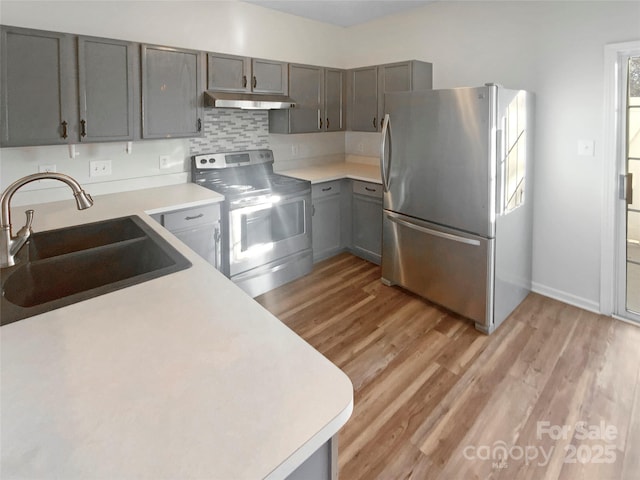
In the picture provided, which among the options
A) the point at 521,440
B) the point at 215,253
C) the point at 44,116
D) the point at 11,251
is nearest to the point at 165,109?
the point at 44,116

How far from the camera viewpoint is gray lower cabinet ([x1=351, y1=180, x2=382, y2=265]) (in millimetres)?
3829

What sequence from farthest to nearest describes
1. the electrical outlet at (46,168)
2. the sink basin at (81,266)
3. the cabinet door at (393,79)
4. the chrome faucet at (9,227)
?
the cabinet door at (393,79)
the electrical outlet at (46,168)
the sink basin at (81,266)
the chrome faucet at (9,227)

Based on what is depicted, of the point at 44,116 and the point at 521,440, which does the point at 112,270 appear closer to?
the point at 44,116

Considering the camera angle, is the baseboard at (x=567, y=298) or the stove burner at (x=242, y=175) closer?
the baseboard at (x=567, y=298)

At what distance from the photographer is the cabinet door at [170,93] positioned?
109 inches

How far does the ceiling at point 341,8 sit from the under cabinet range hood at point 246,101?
0.89 metres

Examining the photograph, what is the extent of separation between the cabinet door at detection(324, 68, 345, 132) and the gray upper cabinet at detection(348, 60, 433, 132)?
0.10m

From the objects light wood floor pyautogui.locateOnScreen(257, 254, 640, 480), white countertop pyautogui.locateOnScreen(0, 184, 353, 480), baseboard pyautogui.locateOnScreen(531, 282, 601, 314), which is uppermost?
white countertop pyautogui.locateOnScreen(0, 184, 353, 480)

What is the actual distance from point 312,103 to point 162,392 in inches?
142

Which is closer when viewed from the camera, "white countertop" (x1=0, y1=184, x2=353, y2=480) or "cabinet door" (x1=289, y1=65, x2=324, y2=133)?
"white countertop" (x1=0, y1=184, x2=353, y2=480)

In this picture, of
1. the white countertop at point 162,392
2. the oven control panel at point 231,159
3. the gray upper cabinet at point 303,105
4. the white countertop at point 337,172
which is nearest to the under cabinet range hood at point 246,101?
the gray upper cabinet at point 303,105

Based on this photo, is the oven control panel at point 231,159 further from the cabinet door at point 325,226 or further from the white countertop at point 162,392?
the white countertop at point 162,392

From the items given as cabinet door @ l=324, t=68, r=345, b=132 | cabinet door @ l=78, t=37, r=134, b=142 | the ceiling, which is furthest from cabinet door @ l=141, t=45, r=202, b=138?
cabinet door @ l=324, t=68, r=345, b=132

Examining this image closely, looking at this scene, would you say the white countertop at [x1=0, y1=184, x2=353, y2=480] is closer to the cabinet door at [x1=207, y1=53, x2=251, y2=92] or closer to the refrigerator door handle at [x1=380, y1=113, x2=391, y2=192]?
the refrigerator door handle at [x1=380, y1=113, x2=391, y2=192]
